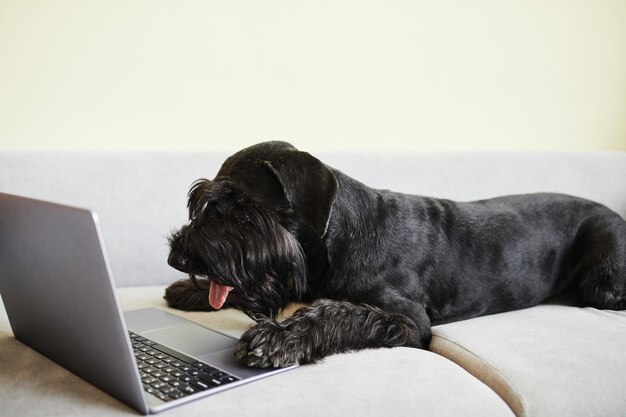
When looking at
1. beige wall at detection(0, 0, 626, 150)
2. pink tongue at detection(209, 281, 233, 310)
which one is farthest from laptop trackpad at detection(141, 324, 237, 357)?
beige wall at detection(0, 0, 626, 150)

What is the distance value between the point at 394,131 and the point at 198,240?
215 cm

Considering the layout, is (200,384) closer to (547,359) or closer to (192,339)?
(192,339)

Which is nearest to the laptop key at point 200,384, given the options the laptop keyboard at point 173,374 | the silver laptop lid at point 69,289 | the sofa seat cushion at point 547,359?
the laptop keyboard at point 173,374

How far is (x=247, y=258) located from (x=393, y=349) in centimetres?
55

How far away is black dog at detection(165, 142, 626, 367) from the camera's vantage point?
180cm

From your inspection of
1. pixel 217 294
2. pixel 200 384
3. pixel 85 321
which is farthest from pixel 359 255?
pixel 85 321

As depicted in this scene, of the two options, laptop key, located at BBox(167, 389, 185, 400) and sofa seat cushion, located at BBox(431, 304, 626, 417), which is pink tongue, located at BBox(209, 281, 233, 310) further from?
sofa seat cushion, located at BBox(431, 304, 626, 417)

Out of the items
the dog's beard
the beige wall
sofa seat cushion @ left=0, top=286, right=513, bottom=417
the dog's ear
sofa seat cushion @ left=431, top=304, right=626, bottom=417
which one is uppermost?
Answer: the beige wall

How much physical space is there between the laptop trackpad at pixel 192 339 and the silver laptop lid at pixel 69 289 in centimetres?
33

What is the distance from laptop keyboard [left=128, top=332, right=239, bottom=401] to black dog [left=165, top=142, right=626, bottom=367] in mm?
137

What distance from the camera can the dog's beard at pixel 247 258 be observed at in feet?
5.82

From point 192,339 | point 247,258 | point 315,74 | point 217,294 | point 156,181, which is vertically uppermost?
point 315,74

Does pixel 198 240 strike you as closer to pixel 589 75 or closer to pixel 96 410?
pixel 96 410

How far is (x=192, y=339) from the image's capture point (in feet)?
6.24
